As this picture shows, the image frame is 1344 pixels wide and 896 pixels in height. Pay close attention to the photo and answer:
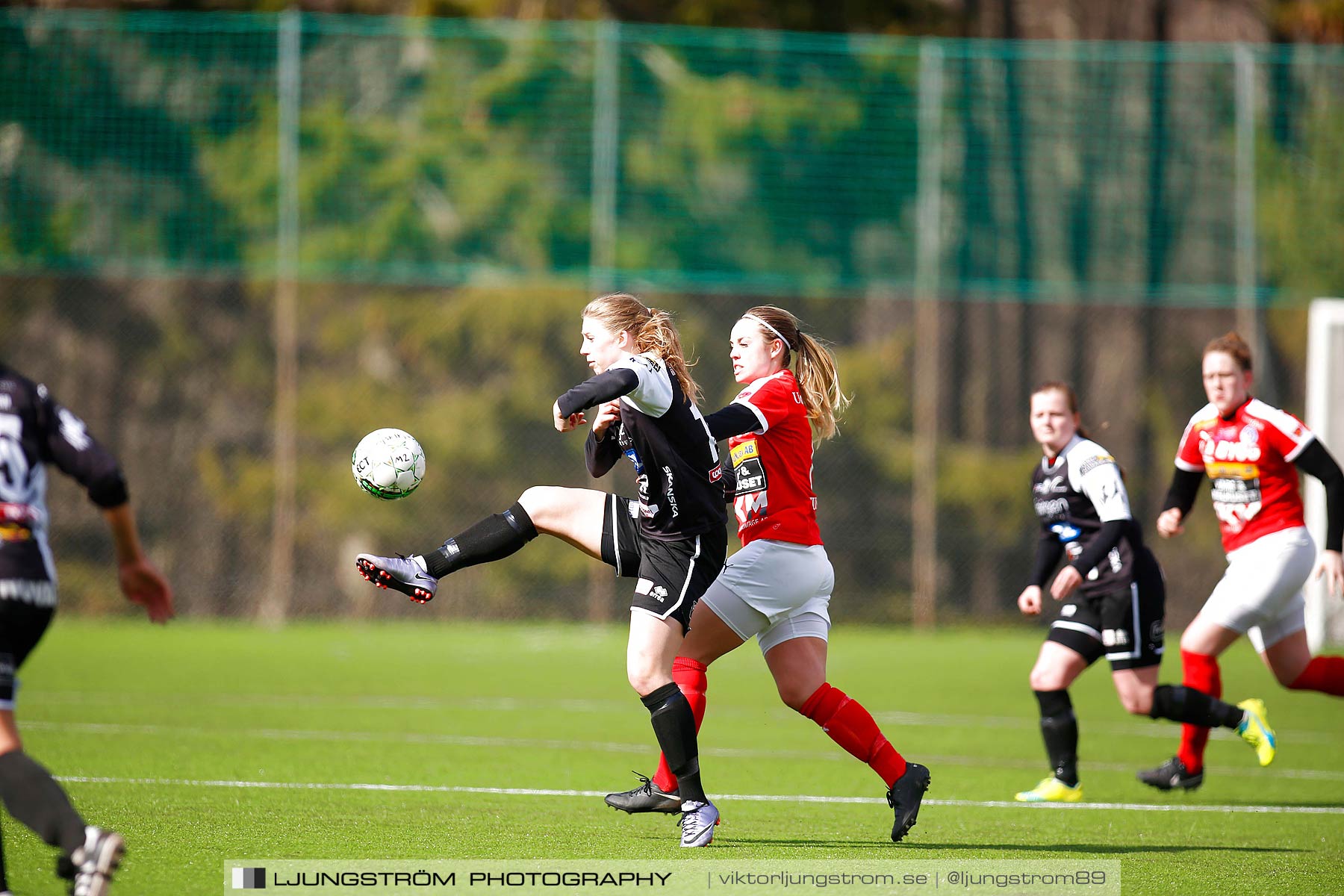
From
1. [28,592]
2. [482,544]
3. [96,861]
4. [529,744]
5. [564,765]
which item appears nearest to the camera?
[96,861]

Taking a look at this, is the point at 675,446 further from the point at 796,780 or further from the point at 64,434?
the point at 796,780

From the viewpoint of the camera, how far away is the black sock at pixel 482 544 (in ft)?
17.5

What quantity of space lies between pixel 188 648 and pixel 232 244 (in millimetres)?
4723

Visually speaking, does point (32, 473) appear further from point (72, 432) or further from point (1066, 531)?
point (1066, 531)

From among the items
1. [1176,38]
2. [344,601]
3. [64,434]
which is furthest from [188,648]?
[1176,38]

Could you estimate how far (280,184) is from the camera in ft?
50.7

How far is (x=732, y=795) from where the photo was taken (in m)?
6.40

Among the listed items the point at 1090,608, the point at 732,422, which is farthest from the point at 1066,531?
the point at 732,422

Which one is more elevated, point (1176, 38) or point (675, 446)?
point (1176, 38)

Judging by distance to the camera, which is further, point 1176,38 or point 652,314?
point 1176,38

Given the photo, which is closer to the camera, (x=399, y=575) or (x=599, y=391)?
(x=599, y=391)

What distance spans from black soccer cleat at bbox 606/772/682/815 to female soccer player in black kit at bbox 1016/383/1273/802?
6.41 ft

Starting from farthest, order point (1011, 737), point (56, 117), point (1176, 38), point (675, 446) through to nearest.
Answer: point (1176, 38) → point (56, 117) → point (1011, 737) → point (675, 446)

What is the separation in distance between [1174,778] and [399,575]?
378cm
